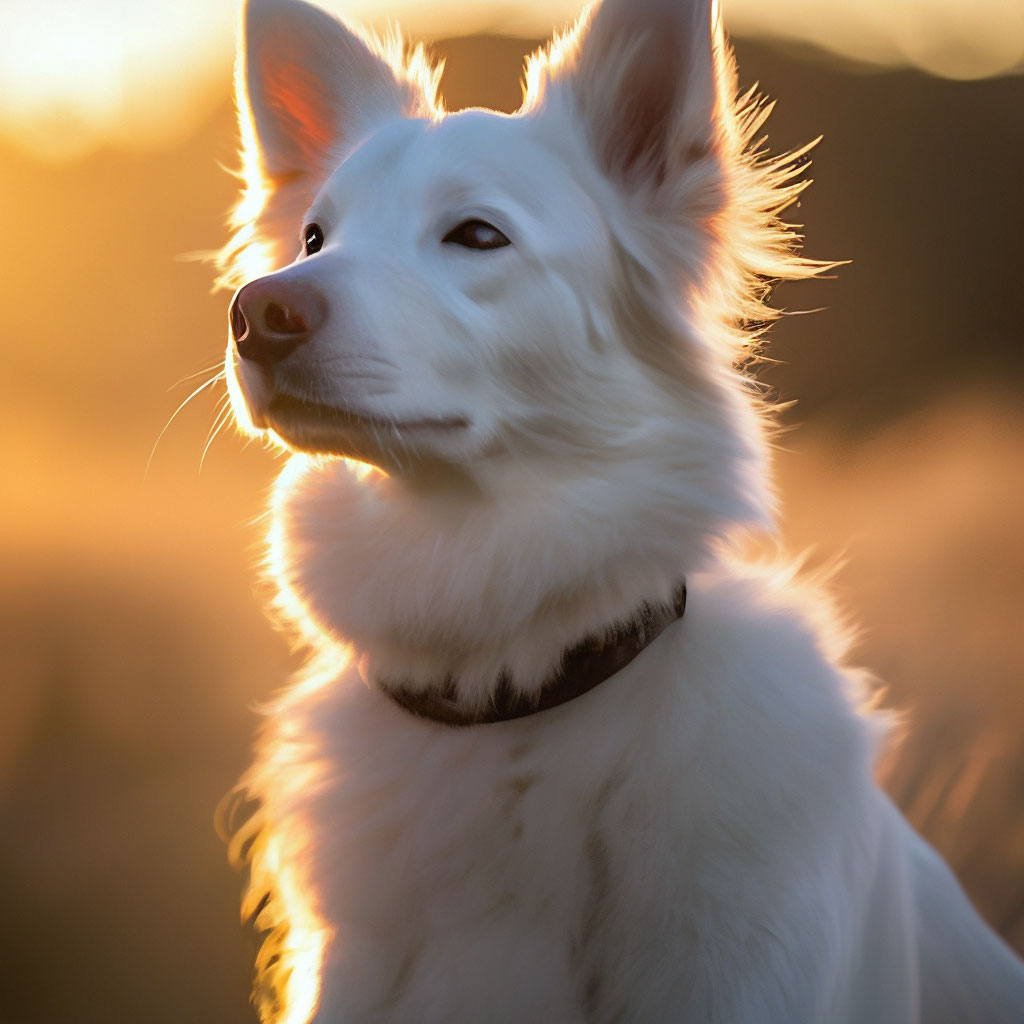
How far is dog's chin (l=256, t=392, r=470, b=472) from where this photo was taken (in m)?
1.92

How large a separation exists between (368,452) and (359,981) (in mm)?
1154

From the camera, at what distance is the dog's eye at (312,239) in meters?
2.41

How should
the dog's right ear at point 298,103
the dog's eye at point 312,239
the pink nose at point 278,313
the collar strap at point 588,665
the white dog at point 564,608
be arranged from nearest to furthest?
the pink nose at point 278,313
the white dog at point 564,608
the collar strap at point 588,665
the dog's eye at point 312,239
the dog's right ear at point 298,103

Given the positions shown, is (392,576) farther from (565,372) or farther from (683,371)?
(683,371)

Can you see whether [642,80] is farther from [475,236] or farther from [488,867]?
[488,867]

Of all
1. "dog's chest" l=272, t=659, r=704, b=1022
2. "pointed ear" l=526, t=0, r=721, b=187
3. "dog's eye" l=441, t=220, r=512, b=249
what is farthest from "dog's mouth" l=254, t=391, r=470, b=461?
"pointed ear" l=526, t=0, r=721, b=187

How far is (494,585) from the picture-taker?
2174 mm

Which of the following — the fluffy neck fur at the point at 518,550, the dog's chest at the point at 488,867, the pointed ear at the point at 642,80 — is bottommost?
the dog's chest at the point at 488,867

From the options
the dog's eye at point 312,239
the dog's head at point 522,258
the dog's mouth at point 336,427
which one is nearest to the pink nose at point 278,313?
the dog's head at point 522,258

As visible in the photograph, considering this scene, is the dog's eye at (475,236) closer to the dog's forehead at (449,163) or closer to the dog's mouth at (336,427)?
the dog's forehead at (449,163)

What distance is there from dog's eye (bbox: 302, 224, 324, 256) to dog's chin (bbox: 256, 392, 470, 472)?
652mm

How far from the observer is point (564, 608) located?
6.97ft

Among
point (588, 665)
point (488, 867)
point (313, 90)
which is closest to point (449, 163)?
point (313, 90)

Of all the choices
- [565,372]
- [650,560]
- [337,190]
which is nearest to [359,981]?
[650,560]
